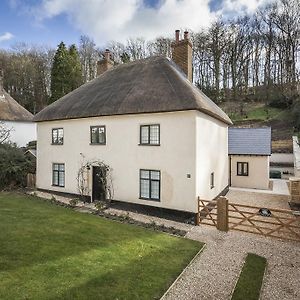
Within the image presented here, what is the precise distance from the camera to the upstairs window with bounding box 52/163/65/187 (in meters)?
17.9

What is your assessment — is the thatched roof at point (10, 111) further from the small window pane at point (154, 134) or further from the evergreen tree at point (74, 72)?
the small window pane at point (154, 134)

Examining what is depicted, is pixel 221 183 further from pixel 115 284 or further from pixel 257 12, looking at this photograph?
pixel 257 12

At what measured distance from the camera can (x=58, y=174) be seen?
59.7ft

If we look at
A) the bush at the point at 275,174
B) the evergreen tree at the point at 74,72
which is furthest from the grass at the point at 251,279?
the evergreen tree at the point at 74,72

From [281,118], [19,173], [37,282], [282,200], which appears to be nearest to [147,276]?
[37,282]

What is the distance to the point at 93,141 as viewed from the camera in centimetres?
1623

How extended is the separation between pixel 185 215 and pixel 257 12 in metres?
50.2

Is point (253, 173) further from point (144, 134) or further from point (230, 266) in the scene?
point (230, 266)

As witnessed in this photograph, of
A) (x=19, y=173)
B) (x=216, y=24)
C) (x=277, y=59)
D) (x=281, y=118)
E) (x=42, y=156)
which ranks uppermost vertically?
(x=216, y=24)

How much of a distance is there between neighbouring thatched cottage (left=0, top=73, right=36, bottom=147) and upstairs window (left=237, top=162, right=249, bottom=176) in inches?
1010

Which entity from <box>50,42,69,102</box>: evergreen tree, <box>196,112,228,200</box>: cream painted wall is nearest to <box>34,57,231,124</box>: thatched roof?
<box>196,112,228,200</box>: cream painted wall

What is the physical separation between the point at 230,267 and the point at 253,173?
51.2ft

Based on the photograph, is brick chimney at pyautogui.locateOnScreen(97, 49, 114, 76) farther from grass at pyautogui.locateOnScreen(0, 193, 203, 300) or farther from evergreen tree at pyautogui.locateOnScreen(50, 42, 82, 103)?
evergreen tree at pyautogui.locateOnScreen(50, 42, 82, 103)

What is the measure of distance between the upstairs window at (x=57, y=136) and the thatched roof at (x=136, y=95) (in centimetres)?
93
